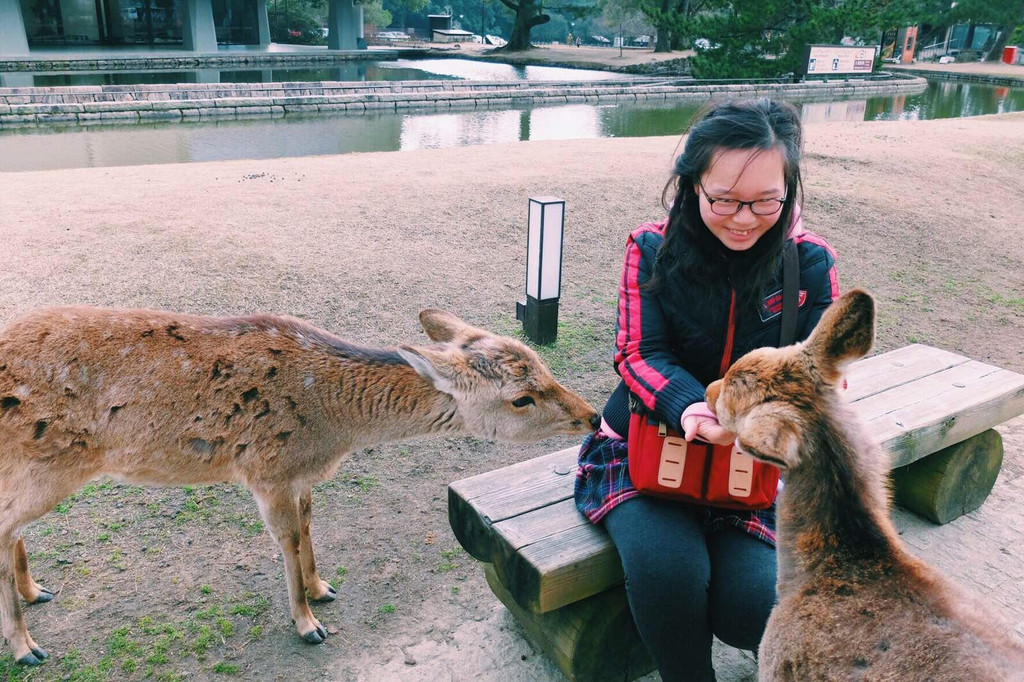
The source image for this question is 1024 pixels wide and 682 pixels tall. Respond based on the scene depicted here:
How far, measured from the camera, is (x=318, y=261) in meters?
A: 6.75

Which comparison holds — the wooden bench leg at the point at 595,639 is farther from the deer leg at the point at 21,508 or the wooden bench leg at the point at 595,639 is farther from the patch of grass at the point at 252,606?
the deer leg at the point at 21,508

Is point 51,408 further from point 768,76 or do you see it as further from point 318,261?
point 768,76

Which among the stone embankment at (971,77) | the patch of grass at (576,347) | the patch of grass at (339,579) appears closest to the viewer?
the patch of grass at (339,579)

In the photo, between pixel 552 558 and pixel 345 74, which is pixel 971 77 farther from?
pixel 552 558

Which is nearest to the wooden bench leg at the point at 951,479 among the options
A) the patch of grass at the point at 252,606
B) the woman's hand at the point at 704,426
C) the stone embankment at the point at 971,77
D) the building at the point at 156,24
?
the woman's hand at the point at 704,426

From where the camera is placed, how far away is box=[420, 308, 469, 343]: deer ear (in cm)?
351

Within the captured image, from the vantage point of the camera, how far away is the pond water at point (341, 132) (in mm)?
13992

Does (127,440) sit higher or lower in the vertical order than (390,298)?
higher

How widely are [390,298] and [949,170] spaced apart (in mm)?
9293

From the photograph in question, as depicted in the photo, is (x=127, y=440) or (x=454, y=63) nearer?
Result: (x=127, y=440)

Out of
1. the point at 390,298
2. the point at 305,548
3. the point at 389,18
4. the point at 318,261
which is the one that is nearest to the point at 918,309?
the point at 390,298

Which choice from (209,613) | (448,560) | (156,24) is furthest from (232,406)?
(156,24)

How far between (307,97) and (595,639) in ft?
63.0

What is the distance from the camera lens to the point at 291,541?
10.2 ft
